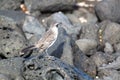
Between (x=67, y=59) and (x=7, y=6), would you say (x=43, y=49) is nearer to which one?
(x=67, y=59)

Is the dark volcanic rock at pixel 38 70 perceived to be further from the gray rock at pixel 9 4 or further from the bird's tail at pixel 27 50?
the gray rock at pixel 9 4

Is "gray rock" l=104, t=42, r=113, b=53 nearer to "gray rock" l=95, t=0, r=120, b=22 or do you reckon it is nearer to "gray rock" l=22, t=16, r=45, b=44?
"gray rock" l=22, t=16, r=45, b=44

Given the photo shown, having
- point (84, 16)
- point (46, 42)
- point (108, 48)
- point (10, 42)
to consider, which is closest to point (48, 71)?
point (46, 42)

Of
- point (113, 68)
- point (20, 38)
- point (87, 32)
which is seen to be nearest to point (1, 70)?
point (20, 38)

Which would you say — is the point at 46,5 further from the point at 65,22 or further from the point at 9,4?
the point at 65,22

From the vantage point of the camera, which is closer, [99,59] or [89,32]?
[99,59]

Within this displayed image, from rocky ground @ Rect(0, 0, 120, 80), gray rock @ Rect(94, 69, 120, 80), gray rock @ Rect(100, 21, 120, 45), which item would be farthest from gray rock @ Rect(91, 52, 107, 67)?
gray rock @ Rect(100, 21, 120, 45)

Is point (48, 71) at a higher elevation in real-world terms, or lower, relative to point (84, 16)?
higher
